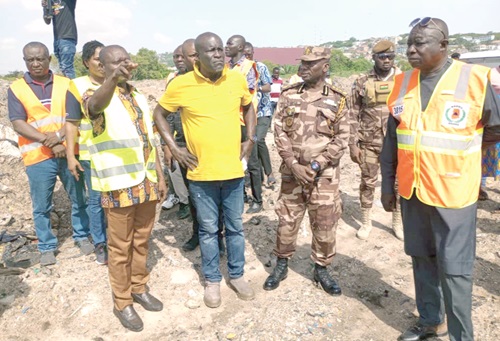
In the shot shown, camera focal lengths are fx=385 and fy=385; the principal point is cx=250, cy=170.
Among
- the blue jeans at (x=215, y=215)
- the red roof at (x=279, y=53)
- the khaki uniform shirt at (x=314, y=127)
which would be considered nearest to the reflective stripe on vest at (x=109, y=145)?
the blue jeans at (x=215, y=215)

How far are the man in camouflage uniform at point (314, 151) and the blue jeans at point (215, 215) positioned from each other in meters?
0.45

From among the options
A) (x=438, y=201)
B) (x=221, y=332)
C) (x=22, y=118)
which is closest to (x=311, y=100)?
(x=438, y=201)

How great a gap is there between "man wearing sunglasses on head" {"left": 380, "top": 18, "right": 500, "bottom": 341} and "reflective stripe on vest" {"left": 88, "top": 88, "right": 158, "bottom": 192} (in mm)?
1945

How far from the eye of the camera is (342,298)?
11.7 ft

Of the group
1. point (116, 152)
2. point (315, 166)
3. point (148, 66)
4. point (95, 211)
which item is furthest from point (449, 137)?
point (148, 66)

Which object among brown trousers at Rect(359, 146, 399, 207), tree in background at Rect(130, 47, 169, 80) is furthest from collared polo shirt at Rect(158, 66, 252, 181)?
tree in background at Rect(130, 47, 169, 80)

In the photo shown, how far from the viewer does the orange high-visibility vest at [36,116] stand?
3.95m

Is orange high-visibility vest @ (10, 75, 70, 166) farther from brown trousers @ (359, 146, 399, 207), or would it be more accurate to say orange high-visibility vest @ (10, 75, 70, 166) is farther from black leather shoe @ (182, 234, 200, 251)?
brown trousers @ (359, 146, 399, 207)

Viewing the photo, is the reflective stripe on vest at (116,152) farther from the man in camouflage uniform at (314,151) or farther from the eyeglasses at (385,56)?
the eyeglasses at (385,56)

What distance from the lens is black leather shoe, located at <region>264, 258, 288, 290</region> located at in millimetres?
3699

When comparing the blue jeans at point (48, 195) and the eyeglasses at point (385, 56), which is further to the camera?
the eyeglasses at point (385, 56)

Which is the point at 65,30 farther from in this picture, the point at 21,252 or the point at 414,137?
the point at 414,137

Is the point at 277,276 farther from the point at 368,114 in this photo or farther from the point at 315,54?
the point at 368,114

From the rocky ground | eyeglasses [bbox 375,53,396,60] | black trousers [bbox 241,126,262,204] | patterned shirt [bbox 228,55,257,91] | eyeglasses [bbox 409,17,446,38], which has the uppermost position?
eyeglasses [bbox 409,17,446,38]
